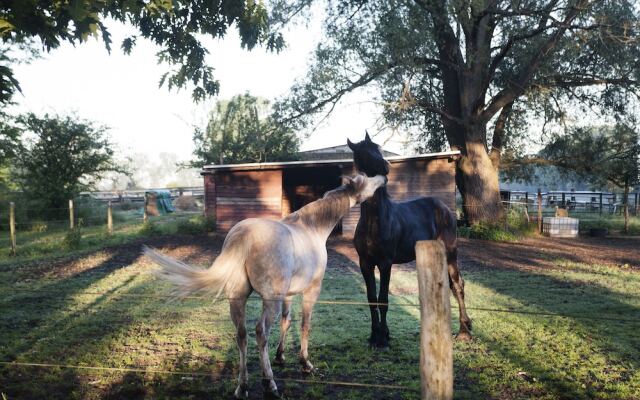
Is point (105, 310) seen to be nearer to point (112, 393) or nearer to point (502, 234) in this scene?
point (112, 393)

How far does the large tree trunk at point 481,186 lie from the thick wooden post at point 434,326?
52.7ft

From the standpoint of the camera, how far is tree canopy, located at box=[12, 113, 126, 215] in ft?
78.6

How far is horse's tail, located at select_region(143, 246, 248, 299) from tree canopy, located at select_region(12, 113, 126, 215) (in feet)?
74.9

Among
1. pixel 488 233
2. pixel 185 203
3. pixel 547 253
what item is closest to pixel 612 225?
pixel 488 233

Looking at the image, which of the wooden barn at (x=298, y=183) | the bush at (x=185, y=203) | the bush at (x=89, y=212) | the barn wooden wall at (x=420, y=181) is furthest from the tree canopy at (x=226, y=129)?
the barn wooden wall at (x=420, y=181)

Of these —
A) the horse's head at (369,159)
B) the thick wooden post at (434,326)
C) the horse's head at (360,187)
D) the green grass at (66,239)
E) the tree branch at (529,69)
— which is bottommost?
the green grass at (66,239)

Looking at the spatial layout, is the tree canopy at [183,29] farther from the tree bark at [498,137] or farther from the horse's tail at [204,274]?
the tree bark at [498,137]

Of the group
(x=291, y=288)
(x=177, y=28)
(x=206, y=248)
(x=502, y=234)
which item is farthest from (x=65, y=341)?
(x=502, y=234)

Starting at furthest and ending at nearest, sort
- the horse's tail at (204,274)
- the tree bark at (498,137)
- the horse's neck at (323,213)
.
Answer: the tree bark at (498,137) < the horse's neck at (323,213) < the horse's tail at (204,274)

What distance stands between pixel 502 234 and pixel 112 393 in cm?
1526

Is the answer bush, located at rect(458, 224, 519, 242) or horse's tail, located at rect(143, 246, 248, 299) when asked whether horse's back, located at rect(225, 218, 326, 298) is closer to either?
horse's tail, located at rect(143, 246, 248, 299)

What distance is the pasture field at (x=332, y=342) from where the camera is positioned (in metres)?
4.48

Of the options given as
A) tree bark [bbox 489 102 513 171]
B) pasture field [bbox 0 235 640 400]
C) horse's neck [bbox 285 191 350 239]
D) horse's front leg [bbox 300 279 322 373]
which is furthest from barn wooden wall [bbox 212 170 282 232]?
horse's front leg [bbox 300 279 322 373]

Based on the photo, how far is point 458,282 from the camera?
6.25 meters
